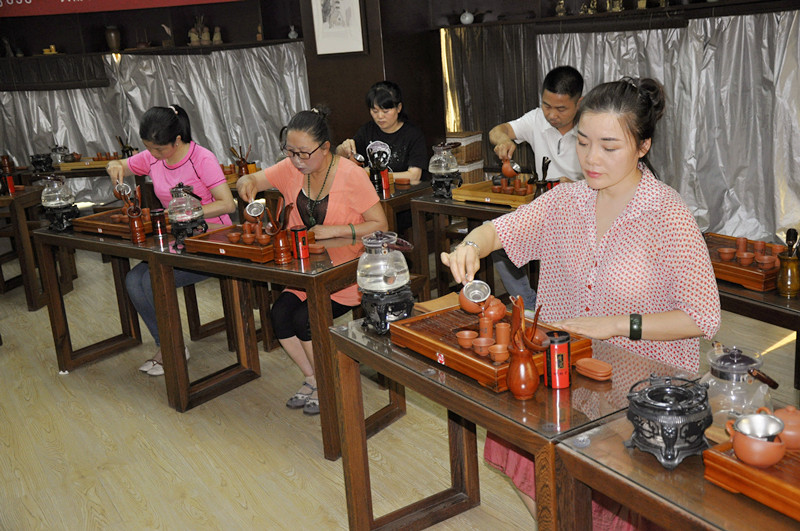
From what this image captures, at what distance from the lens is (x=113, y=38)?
26.6ft

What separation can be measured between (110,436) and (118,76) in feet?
19.0

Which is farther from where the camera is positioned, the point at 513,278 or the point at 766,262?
the point at 513,278

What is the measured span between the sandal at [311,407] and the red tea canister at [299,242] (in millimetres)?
819

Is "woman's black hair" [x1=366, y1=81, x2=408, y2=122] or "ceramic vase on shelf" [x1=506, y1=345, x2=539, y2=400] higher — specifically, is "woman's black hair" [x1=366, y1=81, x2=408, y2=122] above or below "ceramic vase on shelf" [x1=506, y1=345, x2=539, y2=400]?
above

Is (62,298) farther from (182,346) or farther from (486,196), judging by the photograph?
(486,196)

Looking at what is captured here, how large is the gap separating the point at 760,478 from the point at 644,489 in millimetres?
193

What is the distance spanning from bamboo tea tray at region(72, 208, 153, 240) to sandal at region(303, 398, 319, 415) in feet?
3.98

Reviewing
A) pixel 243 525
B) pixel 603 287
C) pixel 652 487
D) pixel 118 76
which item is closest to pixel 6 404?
pixel 243 525

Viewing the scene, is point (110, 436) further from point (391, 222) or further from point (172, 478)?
point (391, 222)

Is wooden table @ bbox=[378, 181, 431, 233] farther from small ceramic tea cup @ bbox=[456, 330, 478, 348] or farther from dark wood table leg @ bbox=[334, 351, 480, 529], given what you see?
small ceramic tea cup @ bbox=[456, 330, 478, 348]

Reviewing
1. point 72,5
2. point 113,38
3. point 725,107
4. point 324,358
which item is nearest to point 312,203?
point 324,358

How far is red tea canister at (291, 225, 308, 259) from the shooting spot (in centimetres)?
318

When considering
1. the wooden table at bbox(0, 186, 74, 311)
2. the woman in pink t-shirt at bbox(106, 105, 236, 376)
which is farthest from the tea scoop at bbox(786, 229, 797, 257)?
the wooden table at bbox(0, 186, 74, 311)

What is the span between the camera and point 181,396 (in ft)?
12.3
